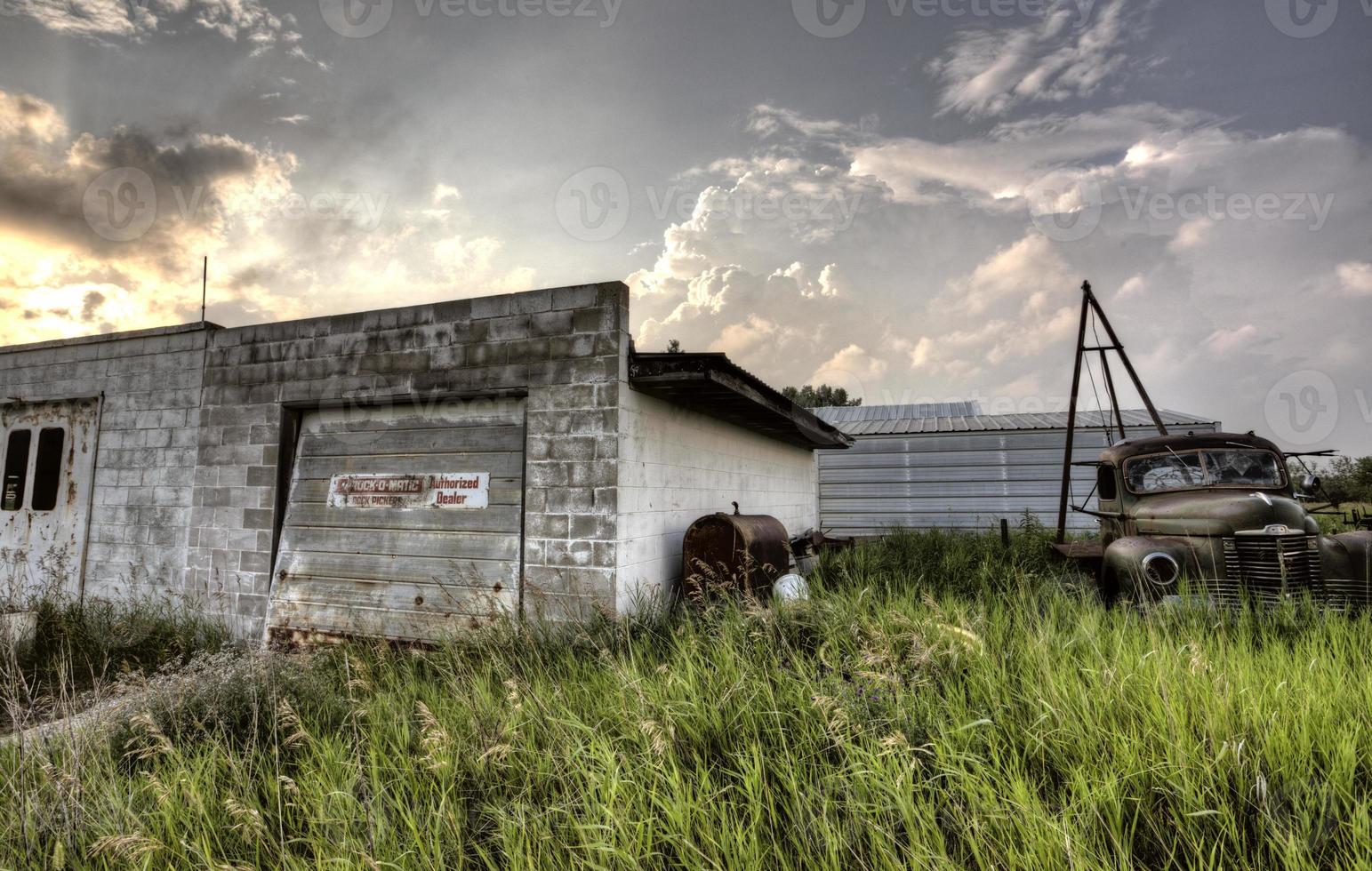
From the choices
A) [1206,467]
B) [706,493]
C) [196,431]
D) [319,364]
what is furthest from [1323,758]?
[196,431]

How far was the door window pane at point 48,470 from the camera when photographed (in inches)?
301

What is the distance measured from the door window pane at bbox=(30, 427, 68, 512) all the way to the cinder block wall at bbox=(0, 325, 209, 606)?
1.81ft

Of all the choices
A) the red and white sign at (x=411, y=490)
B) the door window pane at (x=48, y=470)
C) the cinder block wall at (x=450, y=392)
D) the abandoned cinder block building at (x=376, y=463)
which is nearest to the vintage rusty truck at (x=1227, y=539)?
the abandoned cinder block building at (x=376, y=463)

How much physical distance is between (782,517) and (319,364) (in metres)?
6.86

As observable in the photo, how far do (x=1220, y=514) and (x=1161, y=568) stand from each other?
2.45 feet

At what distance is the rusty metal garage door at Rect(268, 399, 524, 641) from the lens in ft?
18.2

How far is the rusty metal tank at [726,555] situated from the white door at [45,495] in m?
7.06

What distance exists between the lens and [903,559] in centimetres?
824

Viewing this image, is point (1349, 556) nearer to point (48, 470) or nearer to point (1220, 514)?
point (1220, 514)

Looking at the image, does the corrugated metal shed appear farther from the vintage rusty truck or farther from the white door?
the white door

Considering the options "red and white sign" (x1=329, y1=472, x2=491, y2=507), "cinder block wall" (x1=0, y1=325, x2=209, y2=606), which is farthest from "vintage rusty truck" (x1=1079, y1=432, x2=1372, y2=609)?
"cinder block wall" (x1=0, y1=325, x2=209, y2=606)

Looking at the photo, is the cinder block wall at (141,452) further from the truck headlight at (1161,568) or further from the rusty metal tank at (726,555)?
the truck headlight at (1161,568)

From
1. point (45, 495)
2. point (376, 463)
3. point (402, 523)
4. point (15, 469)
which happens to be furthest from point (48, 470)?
point (402, 523)

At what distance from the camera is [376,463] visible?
6121mm
